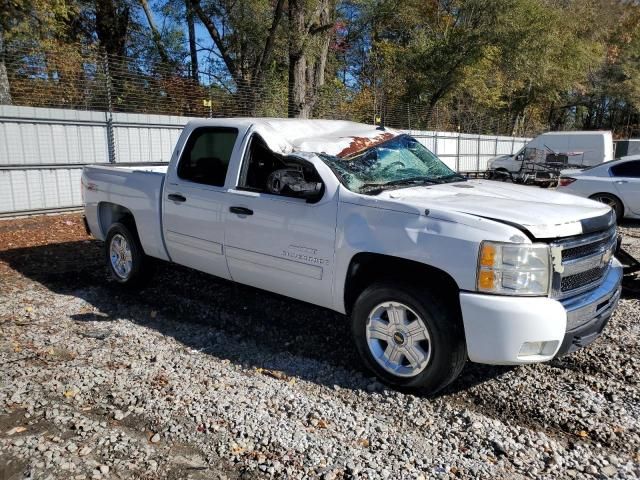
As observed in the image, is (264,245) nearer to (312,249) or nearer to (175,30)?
(312,249)

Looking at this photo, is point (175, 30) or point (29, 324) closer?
point (29, 324)

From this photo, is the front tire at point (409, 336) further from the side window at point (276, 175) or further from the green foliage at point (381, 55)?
the green foliage at point (381, 55)

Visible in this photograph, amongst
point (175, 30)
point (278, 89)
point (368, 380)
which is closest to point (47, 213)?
point (278, 89)

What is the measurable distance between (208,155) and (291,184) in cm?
135

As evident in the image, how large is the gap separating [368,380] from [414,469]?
1074mm

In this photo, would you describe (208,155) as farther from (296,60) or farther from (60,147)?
(296,60)

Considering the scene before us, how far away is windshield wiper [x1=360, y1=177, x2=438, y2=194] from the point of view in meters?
4.00

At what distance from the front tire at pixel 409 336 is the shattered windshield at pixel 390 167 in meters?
0.86

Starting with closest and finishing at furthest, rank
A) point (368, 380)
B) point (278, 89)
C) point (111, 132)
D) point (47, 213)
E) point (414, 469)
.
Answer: point (414, 469) < point (368, 380) < point (47, 213) < point (111, 132) < point (278, 89)

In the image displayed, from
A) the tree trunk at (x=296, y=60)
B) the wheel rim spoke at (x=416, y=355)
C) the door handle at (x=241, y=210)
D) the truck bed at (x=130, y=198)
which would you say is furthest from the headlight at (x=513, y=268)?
the tree trunk at (x=296, y=60)

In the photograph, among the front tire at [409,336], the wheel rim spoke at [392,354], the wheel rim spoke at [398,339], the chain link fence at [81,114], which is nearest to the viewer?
the front tire at [409,336]

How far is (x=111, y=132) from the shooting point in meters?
11.8

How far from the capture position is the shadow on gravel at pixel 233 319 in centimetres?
414

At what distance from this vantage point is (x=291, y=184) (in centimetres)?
422
